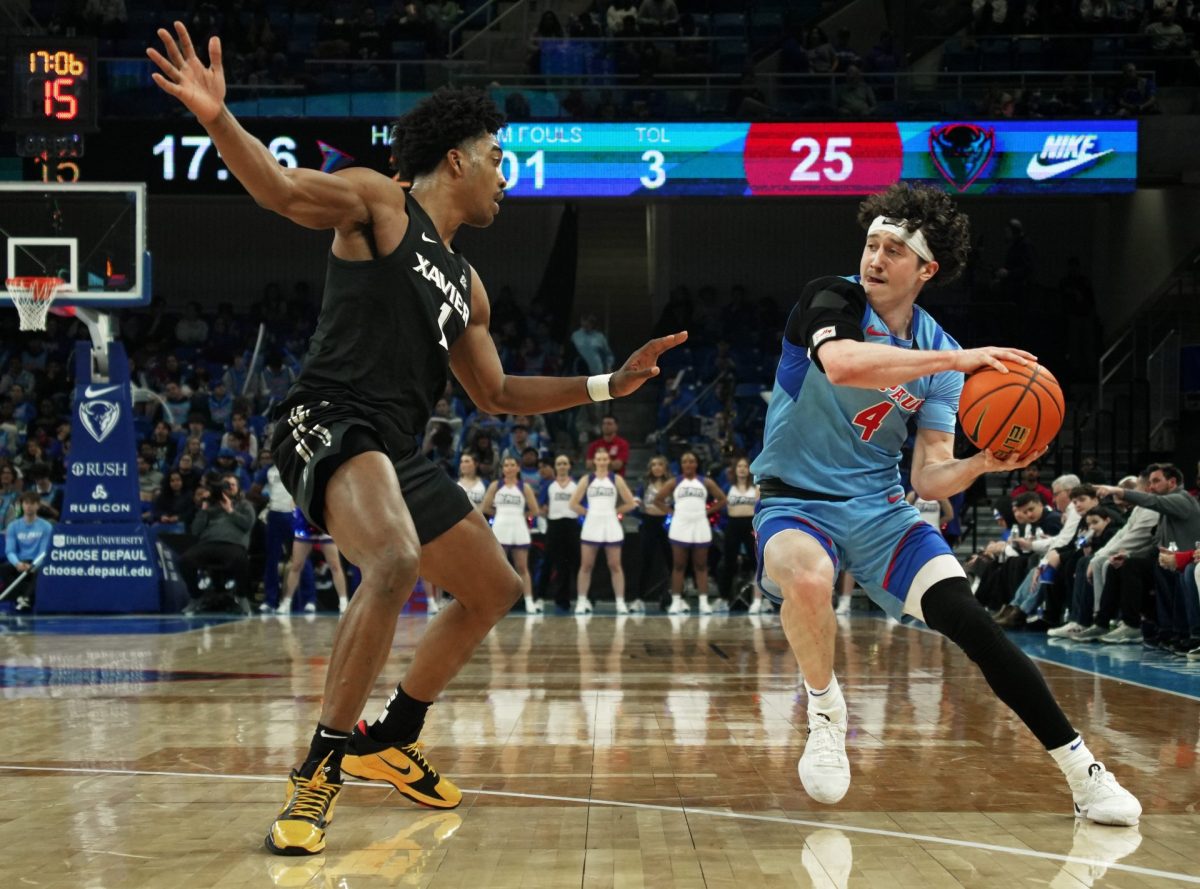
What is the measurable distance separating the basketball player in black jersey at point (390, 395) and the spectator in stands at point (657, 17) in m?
17.2

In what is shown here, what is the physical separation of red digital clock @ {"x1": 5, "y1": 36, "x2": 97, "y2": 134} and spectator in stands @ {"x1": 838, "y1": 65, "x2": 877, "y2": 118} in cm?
1007

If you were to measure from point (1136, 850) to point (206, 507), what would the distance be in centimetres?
1280

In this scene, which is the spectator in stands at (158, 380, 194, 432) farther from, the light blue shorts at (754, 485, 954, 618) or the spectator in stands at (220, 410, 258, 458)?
the light blue shorts at (754, 485, 954, 618)

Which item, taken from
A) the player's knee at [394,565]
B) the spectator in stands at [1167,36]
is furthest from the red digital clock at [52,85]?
the spectator in stands at [1167,36]

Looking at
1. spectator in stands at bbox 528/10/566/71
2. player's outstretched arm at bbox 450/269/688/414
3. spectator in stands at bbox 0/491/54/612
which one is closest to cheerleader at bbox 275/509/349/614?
spectator in stands at bbox 0/491/54/612

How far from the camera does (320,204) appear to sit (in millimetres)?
4020

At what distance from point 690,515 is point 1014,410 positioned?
11.4 m

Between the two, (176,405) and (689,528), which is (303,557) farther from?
(176,405)

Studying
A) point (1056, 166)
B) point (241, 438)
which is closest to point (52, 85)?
point (241, 438)

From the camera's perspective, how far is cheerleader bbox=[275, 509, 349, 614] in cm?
1481

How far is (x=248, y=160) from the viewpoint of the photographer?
12.3ft

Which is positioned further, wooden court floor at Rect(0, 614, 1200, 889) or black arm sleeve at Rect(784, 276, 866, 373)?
black arm sleeve at Rect(784, 276, 866, 373)

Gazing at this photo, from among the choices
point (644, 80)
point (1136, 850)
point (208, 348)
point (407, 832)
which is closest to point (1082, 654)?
point (1136, 850)

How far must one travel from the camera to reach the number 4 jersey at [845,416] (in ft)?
15.2
